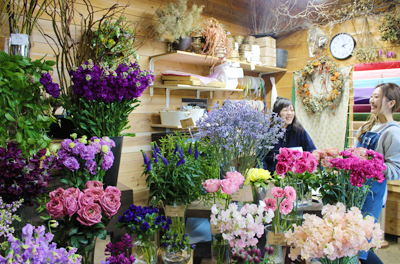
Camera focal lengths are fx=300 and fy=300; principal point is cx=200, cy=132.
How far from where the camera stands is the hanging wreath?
151 inches

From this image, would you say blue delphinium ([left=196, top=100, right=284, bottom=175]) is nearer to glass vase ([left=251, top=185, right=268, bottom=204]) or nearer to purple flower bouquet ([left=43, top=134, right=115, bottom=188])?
glass vase ([left=251, top=185, right=268, bottom=204])

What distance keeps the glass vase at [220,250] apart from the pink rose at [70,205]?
46cm

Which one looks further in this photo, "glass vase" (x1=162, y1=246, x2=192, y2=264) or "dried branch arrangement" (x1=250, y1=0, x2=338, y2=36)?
"dried branch arrangement" (x1=250, y1=0, x2=338, y2=36)

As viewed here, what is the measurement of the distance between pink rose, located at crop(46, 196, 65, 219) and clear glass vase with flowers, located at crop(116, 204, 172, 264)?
0.21 m

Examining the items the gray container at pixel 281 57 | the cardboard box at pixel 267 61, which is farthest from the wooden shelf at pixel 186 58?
the gray container at pixel 281 57

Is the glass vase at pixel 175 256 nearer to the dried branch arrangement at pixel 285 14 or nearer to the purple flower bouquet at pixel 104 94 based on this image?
the purple flower bouquet at pixel 104 94

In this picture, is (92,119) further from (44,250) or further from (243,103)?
(44,250)

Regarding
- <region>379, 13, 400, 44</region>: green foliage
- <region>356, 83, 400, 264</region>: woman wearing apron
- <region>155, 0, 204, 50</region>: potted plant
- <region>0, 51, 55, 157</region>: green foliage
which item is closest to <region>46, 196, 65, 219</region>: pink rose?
<region>0, 51, 55, 157</region>: green foliage

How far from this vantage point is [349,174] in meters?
1.19

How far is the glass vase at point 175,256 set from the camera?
1.00m

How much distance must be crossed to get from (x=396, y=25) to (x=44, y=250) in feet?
12.9

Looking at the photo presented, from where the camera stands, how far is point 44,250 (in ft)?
1.91

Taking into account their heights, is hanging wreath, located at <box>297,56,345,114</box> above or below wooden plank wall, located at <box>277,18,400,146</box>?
below

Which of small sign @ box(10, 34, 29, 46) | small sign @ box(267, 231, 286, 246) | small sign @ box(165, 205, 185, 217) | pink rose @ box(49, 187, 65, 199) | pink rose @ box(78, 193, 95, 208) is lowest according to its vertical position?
small sign @ box(267, 231, 286, 246)
